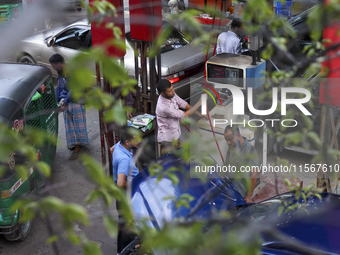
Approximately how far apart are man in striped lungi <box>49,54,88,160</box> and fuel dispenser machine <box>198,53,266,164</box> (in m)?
2.35

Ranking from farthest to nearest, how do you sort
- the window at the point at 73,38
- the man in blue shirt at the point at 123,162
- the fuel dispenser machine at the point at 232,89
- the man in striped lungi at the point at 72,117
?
1. the window at the point at 73,38
2. the man in striped lungi at the point at 72,117
3. the fuel dispenser machine at the point at 232,89
4. the man in blue shirt at the point at 123,162

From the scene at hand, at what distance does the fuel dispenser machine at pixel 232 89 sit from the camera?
203 inches

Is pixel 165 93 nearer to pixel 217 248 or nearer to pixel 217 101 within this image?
pixel 217 101

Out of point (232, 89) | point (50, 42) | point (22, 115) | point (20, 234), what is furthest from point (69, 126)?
point (50, 42)

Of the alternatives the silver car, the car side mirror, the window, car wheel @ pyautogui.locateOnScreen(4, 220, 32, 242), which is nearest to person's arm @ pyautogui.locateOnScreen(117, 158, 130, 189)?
car wheel @ pyautogui.locateOnScreen(4, 220, 32, 242)

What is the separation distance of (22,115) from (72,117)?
6.80ft

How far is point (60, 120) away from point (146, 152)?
3.60 metres

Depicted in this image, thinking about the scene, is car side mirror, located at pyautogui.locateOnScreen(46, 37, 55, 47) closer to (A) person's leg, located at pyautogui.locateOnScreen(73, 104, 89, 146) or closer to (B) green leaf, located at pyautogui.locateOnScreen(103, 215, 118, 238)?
(A) person's leg, located at pyautogui.locateOnScreen(73, 104, 89, 146)

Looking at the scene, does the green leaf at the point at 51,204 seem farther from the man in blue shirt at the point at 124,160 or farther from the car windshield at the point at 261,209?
the man in blue shirt at the point at 124,160

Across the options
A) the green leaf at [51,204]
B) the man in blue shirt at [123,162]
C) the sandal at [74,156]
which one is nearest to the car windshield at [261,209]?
the man in blue shirt at [123,162]

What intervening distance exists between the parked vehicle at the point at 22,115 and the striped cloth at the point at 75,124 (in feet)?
1.51

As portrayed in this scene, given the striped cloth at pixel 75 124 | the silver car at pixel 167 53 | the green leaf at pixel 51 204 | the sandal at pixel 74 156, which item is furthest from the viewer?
the silver car at pixel 167 53

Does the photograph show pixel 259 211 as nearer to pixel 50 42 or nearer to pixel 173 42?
pixel 173 42

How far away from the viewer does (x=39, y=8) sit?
1257 mm
